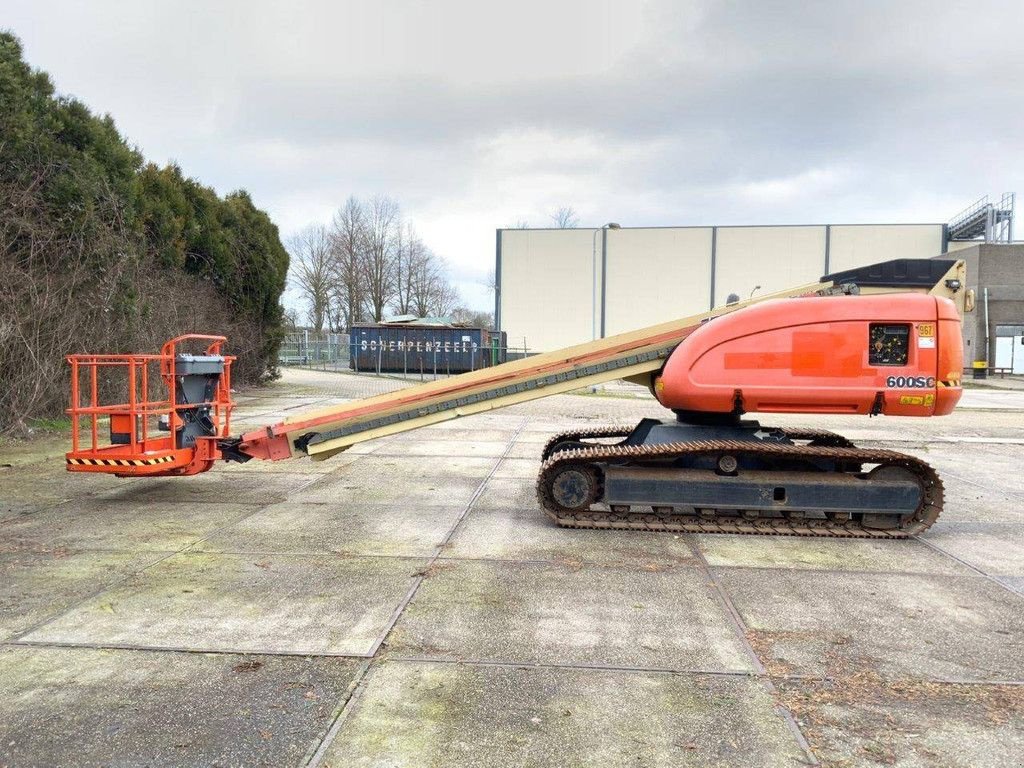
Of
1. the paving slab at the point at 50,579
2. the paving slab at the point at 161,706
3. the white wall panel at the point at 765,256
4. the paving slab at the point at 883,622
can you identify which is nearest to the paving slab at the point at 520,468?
the paving slab at the point at 883,622

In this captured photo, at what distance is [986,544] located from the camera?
19.7 ft

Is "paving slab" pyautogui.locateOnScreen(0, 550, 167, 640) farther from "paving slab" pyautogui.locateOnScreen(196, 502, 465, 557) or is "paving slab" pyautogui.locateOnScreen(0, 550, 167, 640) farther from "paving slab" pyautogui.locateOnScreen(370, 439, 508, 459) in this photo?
"paving slab" pyautogui.locateOnScreen(370, 439, 508, 459)

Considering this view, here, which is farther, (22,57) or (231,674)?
(22,57)

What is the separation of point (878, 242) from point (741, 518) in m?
42.8

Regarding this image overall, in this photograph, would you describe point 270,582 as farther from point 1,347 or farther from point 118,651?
point 1,347

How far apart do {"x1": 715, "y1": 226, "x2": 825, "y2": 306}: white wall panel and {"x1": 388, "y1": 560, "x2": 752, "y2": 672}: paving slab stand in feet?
132

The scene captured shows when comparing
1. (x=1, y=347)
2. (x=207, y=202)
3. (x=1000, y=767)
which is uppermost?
(x=207, y=202)

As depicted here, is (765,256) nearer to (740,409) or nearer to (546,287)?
(546,287)

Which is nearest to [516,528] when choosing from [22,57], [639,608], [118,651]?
[639,608]

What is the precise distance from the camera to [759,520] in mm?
6219

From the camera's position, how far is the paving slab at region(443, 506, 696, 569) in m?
5.45

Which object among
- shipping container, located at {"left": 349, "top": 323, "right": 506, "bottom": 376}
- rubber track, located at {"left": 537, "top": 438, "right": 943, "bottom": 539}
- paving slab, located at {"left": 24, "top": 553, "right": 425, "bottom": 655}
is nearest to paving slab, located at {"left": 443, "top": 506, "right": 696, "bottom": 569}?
rubber track, located at {"left": 537, "top": 438, "right": 943, "bottom": 539}

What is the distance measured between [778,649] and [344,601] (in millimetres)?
2674

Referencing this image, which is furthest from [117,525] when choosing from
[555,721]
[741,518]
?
[741,518]
